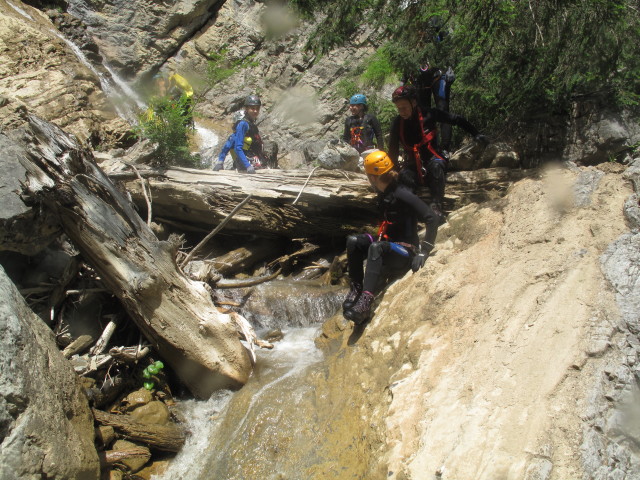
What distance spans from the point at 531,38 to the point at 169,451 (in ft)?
19.6

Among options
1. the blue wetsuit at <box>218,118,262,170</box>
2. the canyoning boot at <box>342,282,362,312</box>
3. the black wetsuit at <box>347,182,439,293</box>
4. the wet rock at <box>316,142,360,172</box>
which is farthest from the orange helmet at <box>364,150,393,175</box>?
the blue wetsuit at <box>218,118,262,170</box>

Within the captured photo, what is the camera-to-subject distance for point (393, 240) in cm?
509

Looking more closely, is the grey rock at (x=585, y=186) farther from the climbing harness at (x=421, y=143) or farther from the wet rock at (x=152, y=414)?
the wet rock at (x=152, y=414)

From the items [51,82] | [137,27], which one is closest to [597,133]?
[51,82]

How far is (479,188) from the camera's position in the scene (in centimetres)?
575

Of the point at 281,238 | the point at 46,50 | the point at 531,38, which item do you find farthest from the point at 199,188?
the point at 46,50

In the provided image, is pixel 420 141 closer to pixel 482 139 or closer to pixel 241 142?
pixel 482 139

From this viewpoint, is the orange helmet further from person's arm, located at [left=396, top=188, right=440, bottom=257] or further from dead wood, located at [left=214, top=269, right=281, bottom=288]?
dead wood, located at [left=214, top=269, right=281, bottom=288]

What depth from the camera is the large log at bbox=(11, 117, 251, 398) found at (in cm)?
402

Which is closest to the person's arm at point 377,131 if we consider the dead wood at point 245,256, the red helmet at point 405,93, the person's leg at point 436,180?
the person's leg at point 436,180

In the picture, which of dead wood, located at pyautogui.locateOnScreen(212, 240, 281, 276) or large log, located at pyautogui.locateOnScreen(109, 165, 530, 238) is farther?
dead wood, located at pyautogui.locateOnScreen(212, 240, 281, 276)

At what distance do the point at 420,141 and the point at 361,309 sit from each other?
2.31m

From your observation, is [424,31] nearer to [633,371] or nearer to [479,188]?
[479,188]

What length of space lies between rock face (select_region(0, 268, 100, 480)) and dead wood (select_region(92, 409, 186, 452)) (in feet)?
1.09
